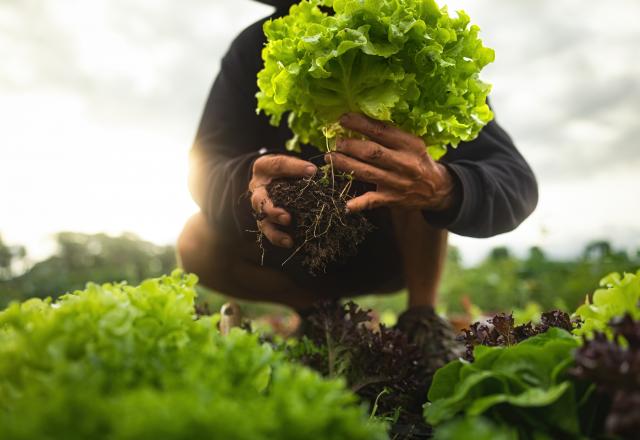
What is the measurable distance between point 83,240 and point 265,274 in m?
14.0

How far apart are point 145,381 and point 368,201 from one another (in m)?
1.31

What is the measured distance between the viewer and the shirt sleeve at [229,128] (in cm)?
321

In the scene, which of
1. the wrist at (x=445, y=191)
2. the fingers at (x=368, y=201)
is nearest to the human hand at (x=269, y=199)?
the fingers at (x=368, y=201)

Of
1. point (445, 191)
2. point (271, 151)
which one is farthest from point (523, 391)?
point (271, 151)

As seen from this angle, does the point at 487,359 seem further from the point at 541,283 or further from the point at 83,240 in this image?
the point at 83,240

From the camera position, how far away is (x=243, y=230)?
295 cm

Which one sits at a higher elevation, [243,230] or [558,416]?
[243,230]

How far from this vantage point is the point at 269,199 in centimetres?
235

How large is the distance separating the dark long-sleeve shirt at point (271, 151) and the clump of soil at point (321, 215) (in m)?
0.21

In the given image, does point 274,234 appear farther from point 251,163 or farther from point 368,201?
point 251,163

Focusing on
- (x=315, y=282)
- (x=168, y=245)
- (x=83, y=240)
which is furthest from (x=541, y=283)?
(x=83, y=240)

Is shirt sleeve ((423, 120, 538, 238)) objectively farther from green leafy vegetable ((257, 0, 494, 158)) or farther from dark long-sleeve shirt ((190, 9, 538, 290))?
green leafy vegetable ((257, 0, 494, 158))

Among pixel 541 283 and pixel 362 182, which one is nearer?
pixel 362 182

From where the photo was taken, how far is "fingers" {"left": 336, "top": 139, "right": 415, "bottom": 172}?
2291mm
